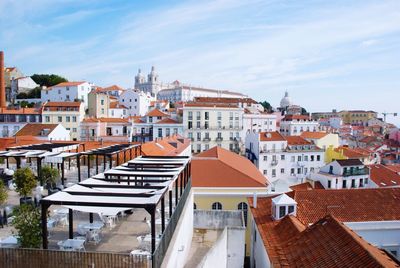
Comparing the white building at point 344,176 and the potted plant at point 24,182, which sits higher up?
the potted plant at point 24,182

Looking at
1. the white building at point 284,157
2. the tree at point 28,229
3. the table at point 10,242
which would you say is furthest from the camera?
the white building at point 284,157

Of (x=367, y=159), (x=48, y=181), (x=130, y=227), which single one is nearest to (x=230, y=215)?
(x=130, y=227)

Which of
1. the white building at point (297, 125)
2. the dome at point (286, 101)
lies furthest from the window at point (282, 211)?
the dome at point (286, 101)

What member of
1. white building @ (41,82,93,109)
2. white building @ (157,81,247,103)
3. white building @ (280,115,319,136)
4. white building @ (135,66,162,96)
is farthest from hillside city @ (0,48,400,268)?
white building @ (135,66,162,96)

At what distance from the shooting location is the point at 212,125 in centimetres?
5031

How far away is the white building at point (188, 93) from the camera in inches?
4350

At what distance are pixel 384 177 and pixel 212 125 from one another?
957 inches

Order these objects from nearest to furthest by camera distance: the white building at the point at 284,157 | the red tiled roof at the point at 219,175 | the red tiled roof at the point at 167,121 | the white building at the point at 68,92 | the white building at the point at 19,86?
the red tiled roof at the point at 219,175 < the white building at the point at 284,157 < the red tiled roof at the point at 167,121 < the white building at the point at 68,92 < the white building at the point at 19,86

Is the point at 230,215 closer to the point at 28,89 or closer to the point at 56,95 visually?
the point at 56,95

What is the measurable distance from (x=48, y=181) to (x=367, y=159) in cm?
4628

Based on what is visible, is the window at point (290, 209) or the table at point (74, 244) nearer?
the table at point (74, 244)

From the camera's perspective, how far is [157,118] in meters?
50.6

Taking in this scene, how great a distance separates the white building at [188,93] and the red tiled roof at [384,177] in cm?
7633

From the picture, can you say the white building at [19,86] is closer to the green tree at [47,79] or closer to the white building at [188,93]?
the green tree at [47,79]
